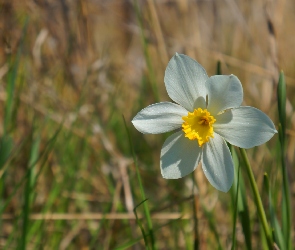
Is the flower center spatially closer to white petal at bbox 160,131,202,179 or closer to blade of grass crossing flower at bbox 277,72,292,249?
white petal at bbox 160,131,202,179

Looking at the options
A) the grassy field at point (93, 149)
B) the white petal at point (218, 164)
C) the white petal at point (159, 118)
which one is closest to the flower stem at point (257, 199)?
the white petal at point (218, 164)

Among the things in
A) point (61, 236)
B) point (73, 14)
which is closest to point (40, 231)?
point (61, 236)

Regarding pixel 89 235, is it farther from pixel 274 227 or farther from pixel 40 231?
pixel 274 227

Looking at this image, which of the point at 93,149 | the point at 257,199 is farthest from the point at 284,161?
the point at 93,149

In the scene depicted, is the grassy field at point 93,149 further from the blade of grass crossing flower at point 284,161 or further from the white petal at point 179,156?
the white petal at point 179,156

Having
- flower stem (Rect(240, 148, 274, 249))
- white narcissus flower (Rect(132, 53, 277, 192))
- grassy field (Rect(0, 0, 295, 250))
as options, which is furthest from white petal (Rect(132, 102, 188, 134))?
grassy field (Rect(0, 0, 295, 250))

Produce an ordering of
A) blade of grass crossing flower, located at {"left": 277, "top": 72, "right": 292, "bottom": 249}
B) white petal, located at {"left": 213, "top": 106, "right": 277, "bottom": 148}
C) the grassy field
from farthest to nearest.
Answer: the grassy field → blade of grass crossing flower, located at {"left": 277, "top": 72, "right": 292, "bottom": 249} → white petal, located at {"left": 213, "top": 106, "right": 277, "bottom": 148}
